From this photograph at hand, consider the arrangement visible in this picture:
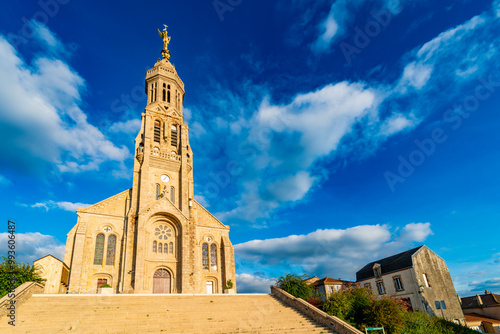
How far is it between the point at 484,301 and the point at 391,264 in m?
15.9

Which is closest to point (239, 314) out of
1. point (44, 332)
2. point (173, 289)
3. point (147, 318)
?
point (147, 318)

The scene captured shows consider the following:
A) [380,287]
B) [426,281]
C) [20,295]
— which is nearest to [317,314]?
[20,295]

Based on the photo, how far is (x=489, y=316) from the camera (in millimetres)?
36656

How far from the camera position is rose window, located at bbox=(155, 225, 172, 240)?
1130 inches

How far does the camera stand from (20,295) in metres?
14.7

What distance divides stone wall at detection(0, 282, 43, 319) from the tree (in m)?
0.84

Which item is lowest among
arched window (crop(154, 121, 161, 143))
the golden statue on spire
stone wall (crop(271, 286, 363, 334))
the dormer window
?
stone wall (crop(271, 286, 363, 334))

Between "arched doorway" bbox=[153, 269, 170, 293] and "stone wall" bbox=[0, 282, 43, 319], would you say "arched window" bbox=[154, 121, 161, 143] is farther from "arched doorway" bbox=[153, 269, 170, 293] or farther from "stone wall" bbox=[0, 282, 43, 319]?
"stone wall" bbox=[0, 282, 43, 319]

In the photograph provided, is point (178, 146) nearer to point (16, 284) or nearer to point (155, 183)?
point (155, 183)

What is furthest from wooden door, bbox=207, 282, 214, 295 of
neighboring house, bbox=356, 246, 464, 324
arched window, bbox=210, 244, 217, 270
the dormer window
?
the dormer window

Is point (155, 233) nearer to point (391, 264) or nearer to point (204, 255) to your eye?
point (204, 255)

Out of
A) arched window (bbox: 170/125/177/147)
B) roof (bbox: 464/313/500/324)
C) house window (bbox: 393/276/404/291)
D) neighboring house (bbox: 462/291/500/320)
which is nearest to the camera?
house window (bbox: 393/276/404/291)

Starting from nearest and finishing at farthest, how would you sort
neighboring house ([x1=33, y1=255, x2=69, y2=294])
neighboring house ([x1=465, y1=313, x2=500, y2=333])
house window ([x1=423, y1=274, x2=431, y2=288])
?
neighboring house ([x1=33, y1=255, x2=69, y2=294])
house window ([x1=423, y1=274, x2=431, y2=288])
neighboring house ([x1=465, y1=313, x2=500, y2=333])

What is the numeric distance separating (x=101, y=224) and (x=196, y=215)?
9477 mm
